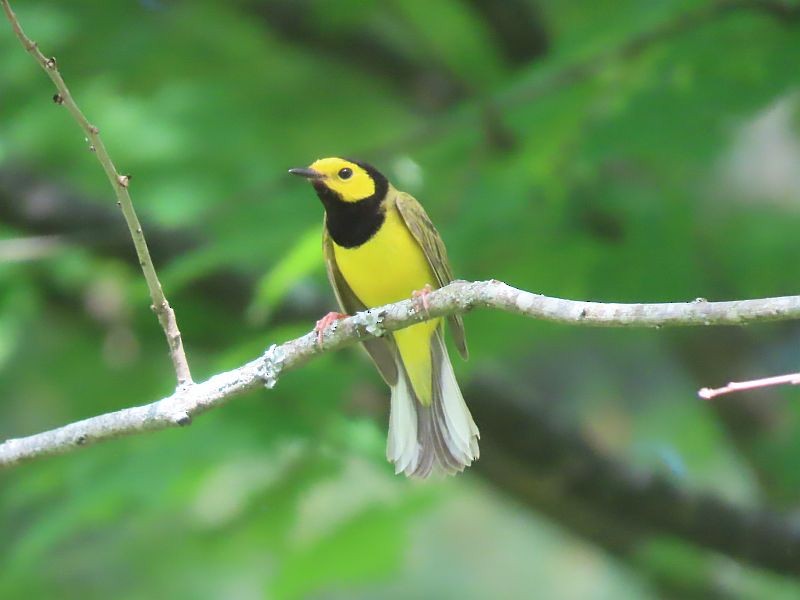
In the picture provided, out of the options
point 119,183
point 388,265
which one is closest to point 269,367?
point 119,183

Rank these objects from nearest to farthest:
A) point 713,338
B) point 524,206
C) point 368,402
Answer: point 524,206, point 368,402, point 713,338

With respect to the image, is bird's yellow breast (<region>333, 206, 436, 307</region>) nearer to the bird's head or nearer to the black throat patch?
the black throat patch

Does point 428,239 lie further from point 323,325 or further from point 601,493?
point 601,493

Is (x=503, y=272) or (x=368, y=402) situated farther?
(x=368, y=402)

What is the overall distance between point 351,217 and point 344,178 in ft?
0.78

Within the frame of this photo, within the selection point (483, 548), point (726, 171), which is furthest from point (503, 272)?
point (483, 548)

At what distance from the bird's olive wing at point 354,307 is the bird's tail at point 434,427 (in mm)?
113

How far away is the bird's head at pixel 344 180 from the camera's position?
5848mm

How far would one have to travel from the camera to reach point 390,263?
5676 mm

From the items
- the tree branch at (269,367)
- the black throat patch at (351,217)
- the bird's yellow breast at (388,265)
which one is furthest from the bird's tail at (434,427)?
the tree branch at (269,367)

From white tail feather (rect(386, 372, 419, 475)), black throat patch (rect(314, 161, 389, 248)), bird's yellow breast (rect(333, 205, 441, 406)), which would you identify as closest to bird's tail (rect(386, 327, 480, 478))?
white tail feather (rect(386, 372, 419, 475))

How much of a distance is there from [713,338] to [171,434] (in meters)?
4.08

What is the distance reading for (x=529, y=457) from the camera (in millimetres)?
7789

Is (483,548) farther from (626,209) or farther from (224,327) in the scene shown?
(626,209)
